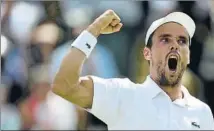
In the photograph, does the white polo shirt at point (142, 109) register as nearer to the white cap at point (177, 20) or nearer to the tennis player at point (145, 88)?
the tennis player at point (145, 88)

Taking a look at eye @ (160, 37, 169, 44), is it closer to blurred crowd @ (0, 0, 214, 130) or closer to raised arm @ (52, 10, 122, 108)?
raised arm @ (52, 10, 122, 108)

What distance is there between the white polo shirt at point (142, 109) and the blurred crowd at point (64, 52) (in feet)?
5.34

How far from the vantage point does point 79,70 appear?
303 centimetres

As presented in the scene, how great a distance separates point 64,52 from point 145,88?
1.77 meters

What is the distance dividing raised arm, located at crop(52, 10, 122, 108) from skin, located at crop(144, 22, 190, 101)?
27 centimetres

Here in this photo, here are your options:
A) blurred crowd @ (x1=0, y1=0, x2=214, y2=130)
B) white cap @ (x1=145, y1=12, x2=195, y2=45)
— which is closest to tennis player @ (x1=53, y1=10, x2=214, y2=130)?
white cap @ (x1=145, y1=12, x2=195, y2=45)

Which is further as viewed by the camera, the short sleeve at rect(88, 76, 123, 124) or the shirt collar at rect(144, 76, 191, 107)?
the shirt collar at rect(144, 76, 191, 107)

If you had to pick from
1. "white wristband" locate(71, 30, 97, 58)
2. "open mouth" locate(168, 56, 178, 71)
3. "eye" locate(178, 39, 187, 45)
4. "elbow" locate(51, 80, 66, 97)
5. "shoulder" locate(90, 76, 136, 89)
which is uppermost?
"eye" locate(178, 39, 187, 45)

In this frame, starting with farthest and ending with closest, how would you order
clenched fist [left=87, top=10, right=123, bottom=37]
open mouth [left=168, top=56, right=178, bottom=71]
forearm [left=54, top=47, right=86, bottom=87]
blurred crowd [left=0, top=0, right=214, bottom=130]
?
blurred crowd [left=0, top=0, right=214, bottom=130], open mouth [left=168, top=56, right=178, bottom=71], clenched fist [left=87, top=10, right=123, bottom=37], forearm [left=54, top=47, right=86, bottom=87]

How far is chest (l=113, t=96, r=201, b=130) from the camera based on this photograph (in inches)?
121

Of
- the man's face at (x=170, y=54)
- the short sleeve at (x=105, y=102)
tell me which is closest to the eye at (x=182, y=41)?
the man's face at (x=170, y=54)

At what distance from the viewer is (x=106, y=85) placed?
3084mm

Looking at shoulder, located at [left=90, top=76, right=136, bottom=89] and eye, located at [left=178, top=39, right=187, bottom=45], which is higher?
eye, located at [left=178, top=39, right=187, bottom=45]

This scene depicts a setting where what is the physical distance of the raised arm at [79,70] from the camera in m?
3.02
